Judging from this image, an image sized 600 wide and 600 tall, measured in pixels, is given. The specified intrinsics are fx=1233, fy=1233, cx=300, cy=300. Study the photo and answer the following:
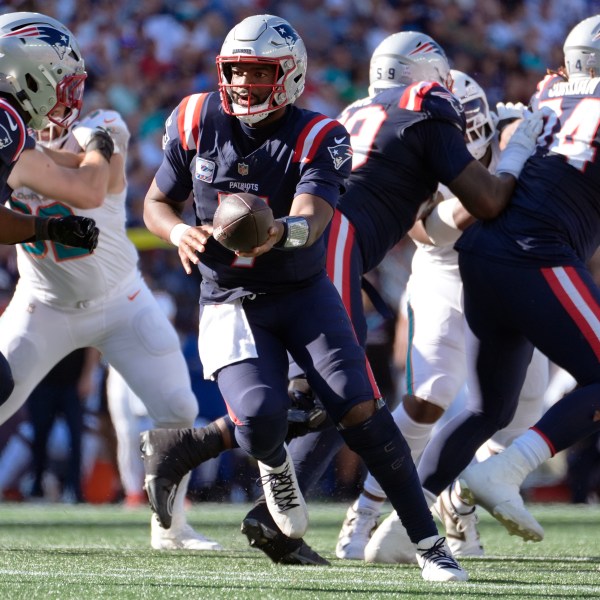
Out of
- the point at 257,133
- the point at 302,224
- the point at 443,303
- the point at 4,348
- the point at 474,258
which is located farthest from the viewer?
the point at 443,303

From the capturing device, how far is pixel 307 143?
3998 mm

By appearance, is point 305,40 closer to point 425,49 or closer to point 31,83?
point 425,49

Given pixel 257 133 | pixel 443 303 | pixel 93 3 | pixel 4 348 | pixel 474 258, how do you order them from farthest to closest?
pixel 93 3
pixel 443 303
pixel 4 348
pixel 474 258
pixel 257 133

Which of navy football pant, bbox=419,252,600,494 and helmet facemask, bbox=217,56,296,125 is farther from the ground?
helmet facemask, bbox=217,56,296,125

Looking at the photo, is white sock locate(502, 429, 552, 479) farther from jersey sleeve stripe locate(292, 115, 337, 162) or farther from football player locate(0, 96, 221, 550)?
football player locate(0, 96, 221, 550)

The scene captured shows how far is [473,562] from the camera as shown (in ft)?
15.3

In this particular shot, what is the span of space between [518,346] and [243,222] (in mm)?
1430

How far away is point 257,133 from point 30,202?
142 centimetres

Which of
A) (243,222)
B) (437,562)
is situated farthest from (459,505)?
(243,222)

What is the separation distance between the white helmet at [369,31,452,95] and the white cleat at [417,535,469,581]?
6.73ft

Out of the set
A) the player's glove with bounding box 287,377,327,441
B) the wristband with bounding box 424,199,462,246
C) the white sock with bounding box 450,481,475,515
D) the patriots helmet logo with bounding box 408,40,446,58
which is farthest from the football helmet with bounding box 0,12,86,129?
the white sock with bounding box 450,481,475,515

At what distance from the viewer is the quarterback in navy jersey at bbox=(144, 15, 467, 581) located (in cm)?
384

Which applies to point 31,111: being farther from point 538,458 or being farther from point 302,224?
point 538,458

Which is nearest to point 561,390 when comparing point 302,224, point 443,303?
point 443,303
